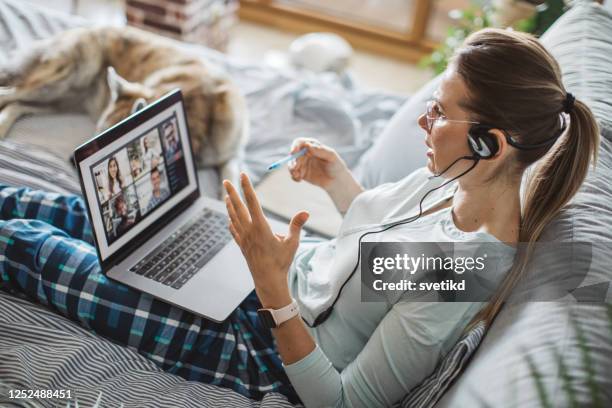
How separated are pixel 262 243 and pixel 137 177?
1.45ft

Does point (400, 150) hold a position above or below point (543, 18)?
below

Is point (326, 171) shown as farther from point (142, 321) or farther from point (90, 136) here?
point (90, 136)

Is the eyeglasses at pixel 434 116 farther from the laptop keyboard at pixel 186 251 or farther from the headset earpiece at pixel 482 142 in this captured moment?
the laptop keyboard at pixel 186 251

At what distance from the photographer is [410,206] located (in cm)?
130

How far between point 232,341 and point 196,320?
86 mm

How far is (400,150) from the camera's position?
1.74m

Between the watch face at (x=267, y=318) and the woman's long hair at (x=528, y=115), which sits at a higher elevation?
the woman's long hair at (x=528, y=115)

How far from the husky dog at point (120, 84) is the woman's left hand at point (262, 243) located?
0.87 m

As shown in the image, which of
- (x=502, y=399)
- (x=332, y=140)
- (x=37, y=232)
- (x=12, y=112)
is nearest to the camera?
(x=502, y=399)

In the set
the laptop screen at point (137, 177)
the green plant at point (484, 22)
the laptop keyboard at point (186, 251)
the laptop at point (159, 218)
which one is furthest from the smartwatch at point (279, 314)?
the green plant at point (484, 22)

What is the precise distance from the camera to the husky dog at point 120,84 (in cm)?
199

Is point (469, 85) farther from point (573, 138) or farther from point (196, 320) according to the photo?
point (196, 320)

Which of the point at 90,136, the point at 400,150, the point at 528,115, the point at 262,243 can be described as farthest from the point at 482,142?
the point at 90,136

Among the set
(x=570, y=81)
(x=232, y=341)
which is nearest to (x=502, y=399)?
(x=232, y=341)
